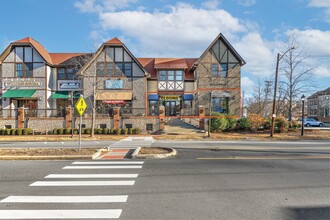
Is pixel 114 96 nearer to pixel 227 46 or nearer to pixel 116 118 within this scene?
pixel 116 118

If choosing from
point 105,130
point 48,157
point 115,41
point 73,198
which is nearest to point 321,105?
point 115,41

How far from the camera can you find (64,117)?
3189cm

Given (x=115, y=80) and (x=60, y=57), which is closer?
(x=115, y=80)

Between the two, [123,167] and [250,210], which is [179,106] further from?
[250,210]

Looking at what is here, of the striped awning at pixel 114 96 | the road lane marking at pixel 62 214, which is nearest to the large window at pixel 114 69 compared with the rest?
the striped awning at pixel 114 96

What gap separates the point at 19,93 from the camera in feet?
117

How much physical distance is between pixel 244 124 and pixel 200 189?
2523cm

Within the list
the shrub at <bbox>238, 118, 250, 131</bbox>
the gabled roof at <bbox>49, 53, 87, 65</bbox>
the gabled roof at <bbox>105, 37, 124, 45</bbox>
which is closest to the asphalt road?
the shrub at <bbox>238, 118, 250, 131</bbox>

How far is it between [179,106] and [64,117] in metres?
14.8

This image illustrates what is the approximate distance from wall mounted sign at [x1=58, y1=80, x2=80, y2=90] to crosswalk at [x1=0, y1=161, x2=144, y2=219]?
29086 mm

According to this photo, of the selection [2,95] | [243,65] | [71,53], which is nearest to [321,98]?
[243,65]

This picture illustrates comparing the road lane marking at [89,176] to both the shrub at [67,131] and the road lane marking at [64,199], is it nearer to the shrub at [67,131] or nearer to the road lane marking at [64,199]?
the road lane marking at [64,199]

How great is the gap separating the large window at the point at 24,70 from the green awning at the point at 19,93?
6.09 ft

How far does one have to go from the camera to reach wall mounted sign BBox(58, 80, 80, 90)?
37.9 metres
